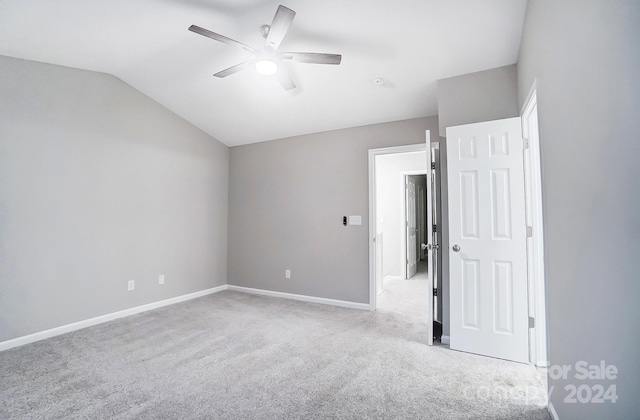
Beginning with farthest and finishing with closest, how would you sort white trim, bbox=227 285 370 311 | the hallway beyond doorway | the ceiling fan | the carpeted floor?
1. white trim, bbox=227 285 370 311
2. the hallway beyond doorway
3. the ceiling fan
4. the carpeted floor

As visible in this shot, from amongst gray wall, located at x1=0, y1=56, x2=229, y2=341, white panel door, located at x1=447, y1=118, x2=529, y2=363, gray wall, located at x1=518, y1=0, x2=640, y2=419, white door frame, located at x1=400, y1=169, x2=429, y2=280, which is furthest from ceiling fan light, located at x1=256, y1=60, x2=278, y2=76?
white door frame, located at x1=400, y1=169, x2=429, y2=280

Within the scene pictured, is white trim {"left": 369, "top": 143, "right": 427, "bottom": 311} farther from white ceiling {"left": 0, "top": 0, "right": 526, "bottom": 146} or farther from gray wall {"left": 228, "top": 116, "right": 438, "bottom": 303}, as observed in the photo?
white ceiling {"left": 0, "top": 0, "right": 526, "bottom": 146}

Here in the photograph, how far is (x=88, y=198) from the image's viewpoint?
10.9 feet

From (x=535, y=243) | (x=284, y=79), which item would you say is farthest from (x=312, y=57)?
(x=535, y=243)

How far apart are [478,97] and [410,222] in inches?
144

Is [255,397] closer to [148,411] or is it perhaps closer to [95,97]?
[148,411]

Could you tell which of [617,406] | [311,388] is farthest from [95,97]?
[617,406]

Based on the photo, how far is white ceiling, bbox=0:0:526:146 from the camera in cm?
231

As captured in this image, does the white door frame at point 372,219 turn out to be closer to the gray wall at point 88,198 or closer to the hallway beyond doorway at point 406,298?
the hallway beyond doorway at point 406,298

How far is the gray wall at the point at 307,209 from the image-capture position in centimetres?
398

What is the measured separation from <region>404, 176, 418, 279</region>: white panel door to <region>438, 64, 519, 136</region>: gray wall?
2.96 meters

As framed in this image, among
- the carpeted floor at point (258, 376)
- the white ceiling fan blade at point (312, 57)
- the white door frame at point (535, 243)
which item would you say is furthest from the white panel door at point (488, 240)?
the white ceiling fan blade at point (312, 57)

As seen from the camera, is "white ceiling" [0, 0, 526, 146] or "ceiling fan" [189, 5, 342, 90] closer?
"ceiling fan" [189, 5, 342, 90]

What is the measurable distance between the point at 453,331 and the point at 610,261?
1790 mm
